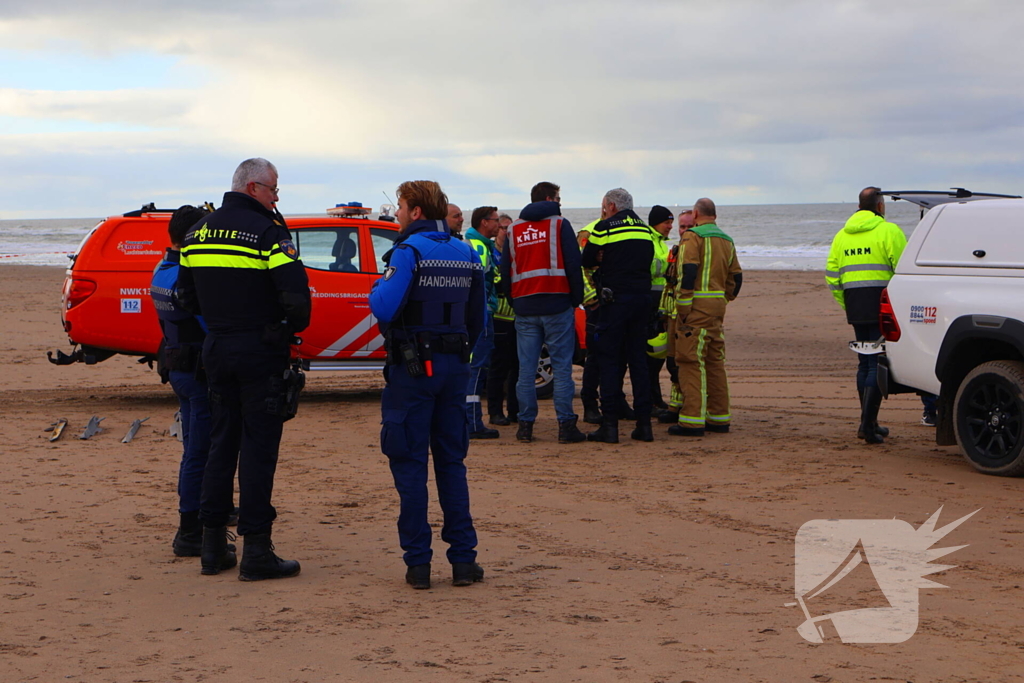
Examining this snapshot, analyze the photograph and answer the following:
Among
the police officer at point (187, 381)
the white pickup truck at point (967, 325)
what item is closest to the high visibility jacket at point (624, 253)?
the white pickup truck at point (967, 325)

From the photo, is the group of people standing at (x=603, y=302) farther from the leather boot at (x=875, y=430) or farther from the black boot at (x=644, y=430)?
the leather boot at (x=875, y=430)

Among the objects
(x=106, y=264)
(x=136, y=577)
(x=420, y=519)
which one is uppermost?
(x=106, y=264)

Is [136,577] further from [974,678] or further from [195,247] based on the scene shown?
[974,678]

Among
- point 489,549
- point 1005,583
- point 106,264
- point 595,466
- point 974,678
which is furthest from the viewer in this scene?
point 106,264

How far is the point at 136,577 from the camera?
5574mm

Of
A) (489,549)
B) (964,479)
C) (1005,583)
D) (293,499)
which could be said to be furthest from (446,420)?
(964,479)

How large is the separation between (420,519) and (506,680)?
1387 millimetres

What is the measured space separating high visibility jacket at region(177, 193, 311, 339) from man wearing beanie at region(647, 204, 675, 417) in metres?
5.18

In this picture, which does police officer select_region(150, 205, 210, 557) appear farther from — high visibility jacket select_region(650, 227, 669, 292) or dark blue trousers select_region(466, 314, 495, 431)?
high visibility jacket select_region(650, 227, 669, 292)

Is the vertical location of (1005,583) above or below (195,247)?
below

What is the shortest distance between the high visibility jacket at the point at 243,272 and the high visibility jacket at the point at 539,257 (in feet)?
12.3

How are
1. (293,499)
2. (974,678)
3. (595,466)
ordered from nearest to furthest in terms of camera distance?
(974,678)
(293,499)
(595,466)

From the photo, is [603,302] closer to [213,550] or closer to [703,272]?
[703,272]

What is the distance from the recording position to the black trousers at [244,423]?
534 cm
